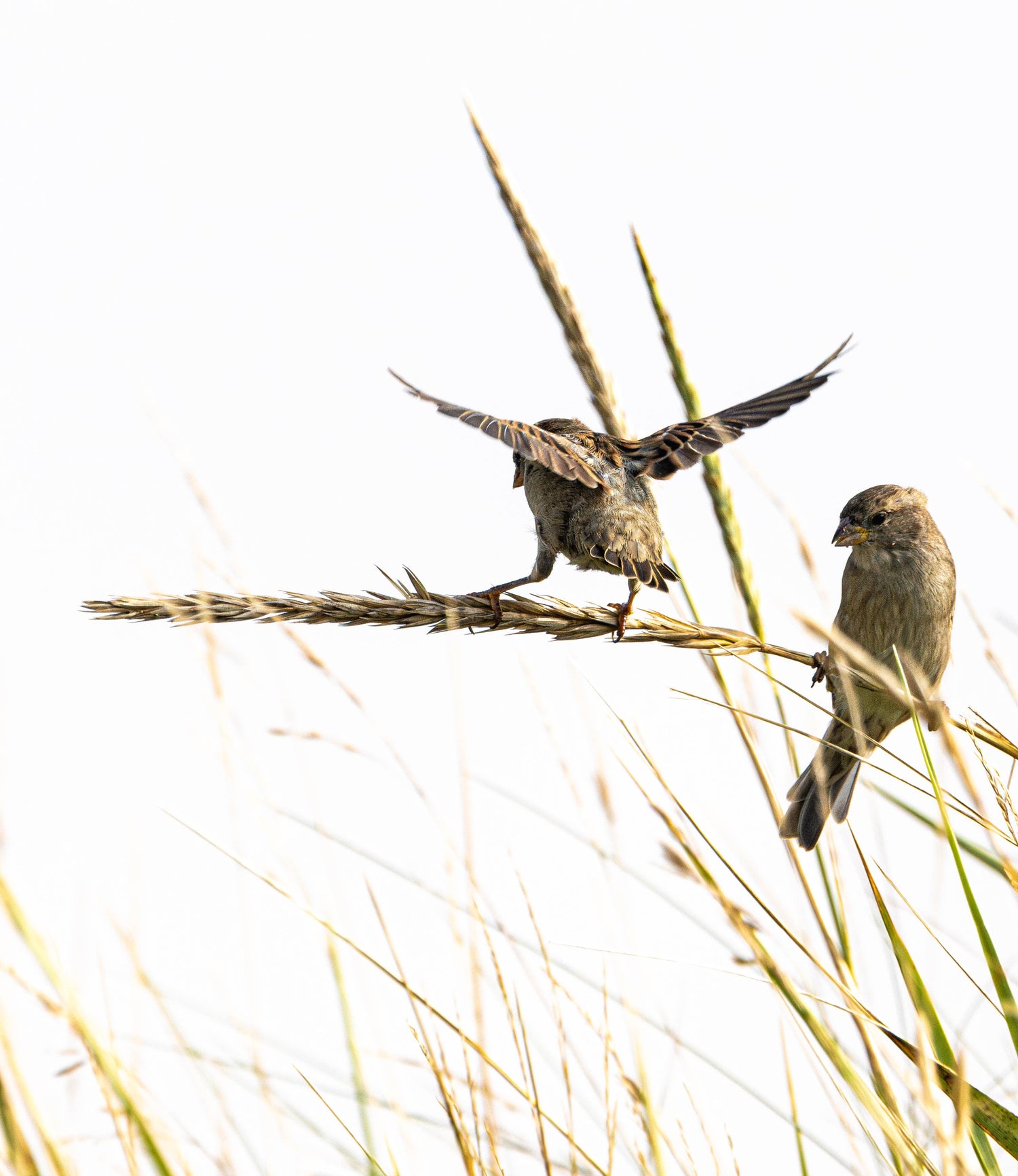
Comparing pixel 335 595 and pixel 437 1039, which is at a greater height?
pixel 335 595

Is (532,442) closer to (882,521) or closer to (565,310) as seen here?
(565,310)

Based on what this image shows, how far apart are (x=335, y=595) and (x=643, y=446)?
151 centimetres

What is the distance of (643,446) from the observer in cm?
327

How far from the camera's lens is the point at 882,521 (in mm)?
3996

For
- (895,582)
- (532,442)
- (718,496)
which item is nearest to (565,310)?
(532,442)

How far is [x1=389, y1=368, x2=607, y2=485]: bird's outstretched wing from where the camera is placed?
2.50 meters

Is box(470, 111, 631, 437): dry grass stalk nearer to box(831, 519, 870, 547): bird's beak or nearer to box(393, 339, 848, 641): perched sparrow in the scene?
box(393, 339, 848, 641): perched sparrow

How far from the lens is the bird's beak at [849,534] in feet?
13.0

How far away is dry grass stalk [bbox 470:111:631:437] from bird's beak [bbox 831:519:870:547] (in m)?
1.56

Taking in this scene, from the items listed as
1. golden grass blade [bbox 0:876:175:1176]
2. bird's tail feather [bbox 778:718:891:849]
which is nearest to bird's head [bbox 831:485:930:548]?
bird's tail feather [bbox 778:718:891:849]

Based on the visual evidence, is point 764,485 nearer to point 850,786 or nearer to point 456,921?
point 456,921

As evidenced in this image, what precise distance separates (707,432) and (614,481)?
389 millimetres

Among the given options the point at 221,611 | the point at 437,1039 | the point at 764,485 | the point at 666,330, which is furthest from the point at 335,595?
the point at 764,485

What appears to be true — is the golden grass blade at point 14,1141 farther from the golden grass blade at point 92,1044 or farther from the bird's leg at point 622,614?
the bird's leg at point 622,614
